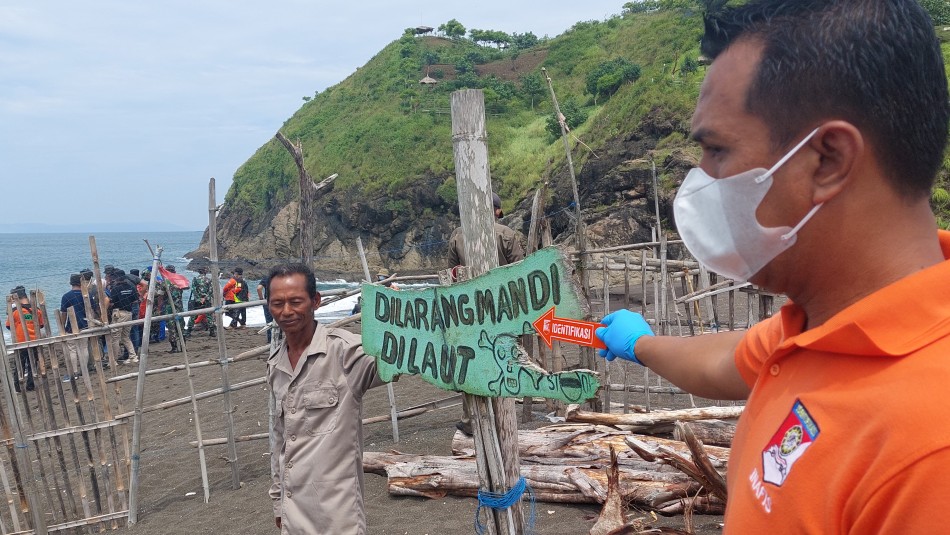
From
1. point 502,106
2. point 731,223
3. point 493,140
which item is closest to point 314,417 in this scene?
point 731,223

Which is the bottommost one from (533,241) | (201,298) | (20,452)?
(20,452)

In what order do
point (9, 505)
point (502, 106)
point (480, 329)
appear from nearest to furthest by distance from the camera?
point (480, 329) → point (9, 505) → point (502, 106)

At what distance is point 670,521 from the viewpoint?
4602 mm

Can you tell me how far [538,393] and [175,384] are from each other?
10860mm

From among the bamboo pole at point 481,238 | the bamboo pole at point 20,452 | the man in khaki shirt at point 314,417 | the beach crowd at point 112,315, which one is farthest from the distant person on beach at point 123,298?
the bamboo pole at point 481,238

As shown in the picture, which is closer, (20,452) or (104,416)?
(20,452)

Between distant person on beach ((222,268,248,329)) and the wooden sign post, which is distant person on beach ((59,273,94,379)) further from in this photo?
distant person on beach ((222,268,248,329))

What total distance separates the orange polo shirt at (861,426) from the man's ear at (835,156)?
0.14 metres

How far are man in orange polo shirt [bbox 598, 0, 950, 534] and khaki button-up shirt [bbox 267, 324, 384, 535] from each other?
2072 mm

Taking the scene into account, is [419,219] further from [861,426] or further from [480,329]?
[861,426]

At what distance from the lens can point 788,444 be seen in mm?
871

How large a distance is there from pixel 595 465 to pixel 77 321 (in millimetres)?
6746

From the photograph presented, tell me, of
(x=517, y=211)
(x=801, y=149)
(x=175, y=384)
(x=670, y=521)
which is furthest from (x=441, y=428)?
(x=517, y=211)

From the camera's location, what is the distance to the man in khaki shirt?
2.81 metres
